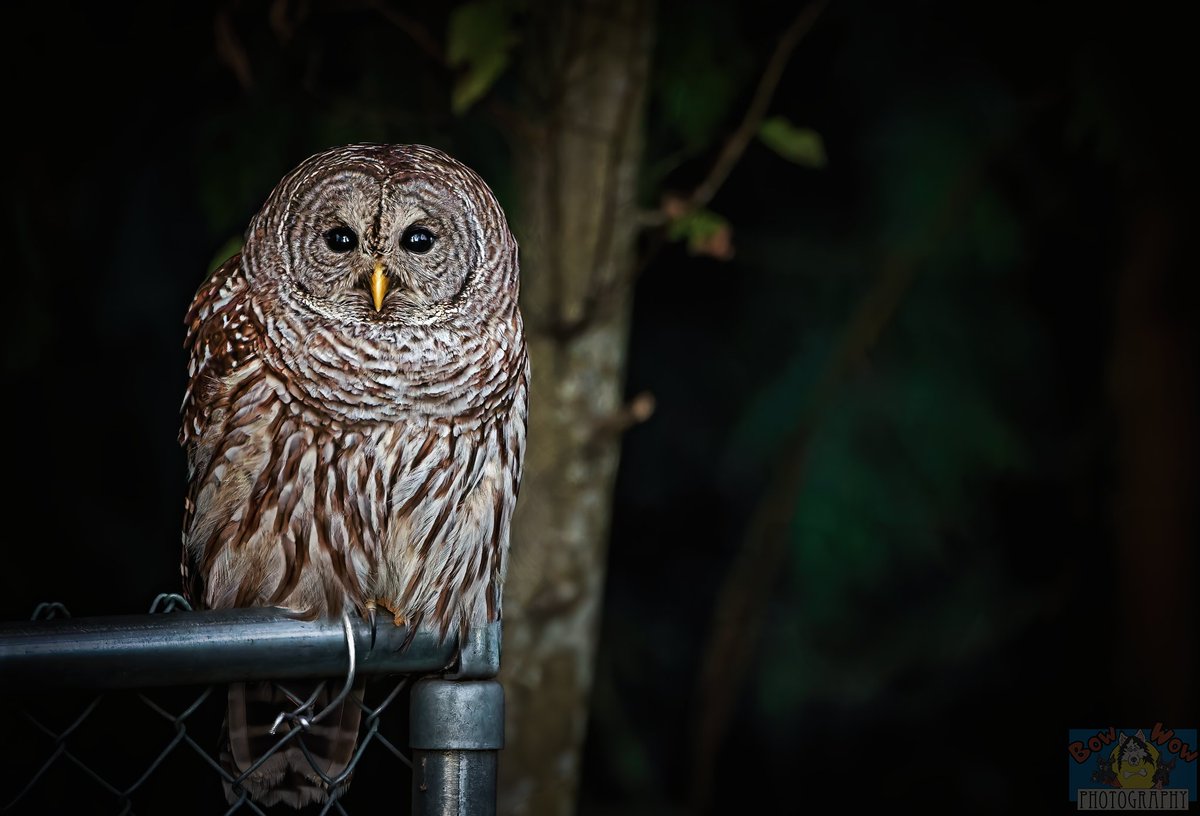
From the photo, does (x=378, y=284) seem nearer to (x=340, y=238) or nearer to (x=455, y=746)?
(x=340, y=238)

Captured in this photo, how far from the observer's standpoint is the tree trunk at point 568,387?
302 cm

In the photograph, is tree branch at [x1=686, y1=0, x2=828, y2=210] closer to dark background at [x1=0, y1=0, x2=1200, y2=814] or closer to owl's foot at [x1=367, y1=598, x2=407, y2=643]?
dark background at [x1=0, y1=0, x2=1200, y2=814]

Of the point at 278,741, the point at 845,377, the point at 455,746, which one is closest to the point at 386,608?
the point at 278,741

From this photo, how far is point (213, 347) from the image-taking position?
7.09ft

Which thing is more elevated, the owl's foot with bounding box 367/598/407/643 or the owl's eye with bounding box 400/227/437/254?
the owl's eye with bounding box 400/227/437/254

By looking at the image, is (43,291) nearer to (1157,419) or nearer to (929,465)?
(929,465)

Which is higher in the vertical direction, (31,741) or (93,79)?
(93,79)

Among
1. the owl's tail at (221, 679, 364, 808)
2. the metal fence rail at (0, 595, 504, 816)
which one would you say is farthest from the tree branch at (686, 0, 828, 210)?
the metal fence rail at (0, 595, 504, 816)

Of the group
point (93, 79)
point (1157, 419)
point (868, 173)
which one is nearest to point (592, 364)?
point (93, 79)

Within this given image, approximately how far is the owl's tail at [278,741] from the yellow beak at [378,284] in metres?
0.61

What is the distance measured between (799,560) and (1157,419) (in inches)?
48.9

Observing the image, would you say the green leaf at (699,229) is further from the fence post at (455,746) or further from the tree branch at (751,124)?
the fence post at (455,746)

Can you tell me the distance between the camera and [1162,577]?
4230mm

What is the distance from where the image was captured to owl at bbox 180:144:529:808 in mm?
2035
